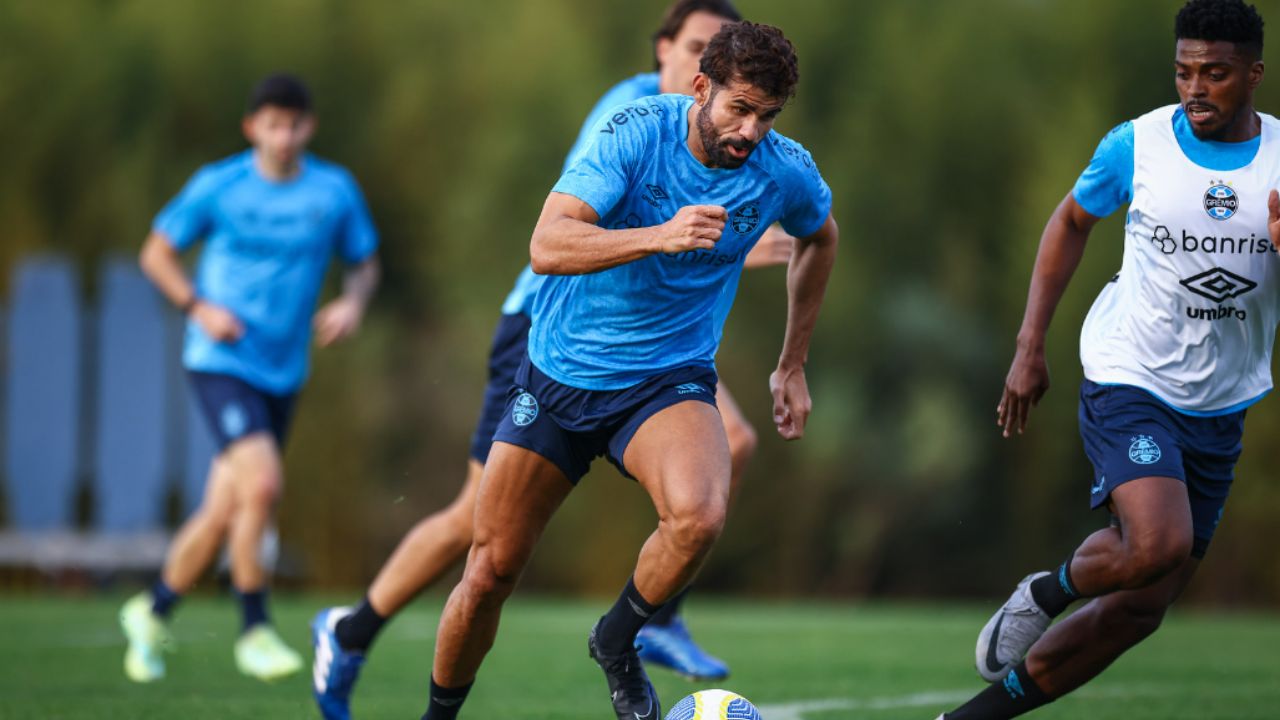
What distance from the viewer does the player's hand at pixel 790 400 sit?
534 centimetres

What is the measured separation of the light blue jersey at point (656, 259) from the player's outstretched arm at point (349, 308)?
355 cm

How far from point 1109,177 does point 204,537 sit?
5303 mm

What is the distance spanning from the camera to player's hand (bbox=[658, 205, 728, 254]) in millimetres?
4309

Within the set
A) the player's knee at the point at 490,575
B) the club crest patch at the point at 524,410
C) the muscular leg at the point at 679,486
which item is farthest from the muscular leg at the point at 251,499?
the muscular leg at the point at 679,486

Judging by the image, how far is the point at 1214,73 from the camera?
4953 millimetres

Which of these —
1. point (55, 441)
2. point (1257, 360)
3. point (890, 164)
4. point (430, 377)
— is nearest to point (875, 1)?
point (890, 164)

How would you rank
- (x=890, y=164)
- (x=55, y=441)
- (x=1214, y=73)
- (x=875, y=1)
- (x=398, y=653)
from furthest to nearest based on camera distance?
(x=875, y=1) → (x=890, y=164) → (x=55, y=441) → (x=398, y=653) → (x=1214, y=73)

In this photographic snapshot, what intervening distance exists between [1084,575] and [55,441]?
15.8 meters

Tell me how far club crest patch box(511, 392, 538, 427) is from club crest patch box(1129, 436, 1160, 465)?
6.39 ft

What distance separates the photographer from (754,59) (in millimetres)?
4633

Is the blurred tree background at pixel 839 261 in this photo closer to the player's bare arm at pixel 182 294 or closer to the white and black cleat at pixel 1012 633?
the player's bare arm at pixel 182 294

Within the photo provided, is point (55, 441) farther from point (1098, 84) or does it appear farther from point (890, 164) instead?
point (1098, 84)

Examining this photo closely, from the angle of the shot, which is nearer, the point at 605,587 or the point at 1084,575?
the point at 1084,575

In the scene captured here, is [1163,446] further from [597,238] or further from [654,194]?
[597,238]
